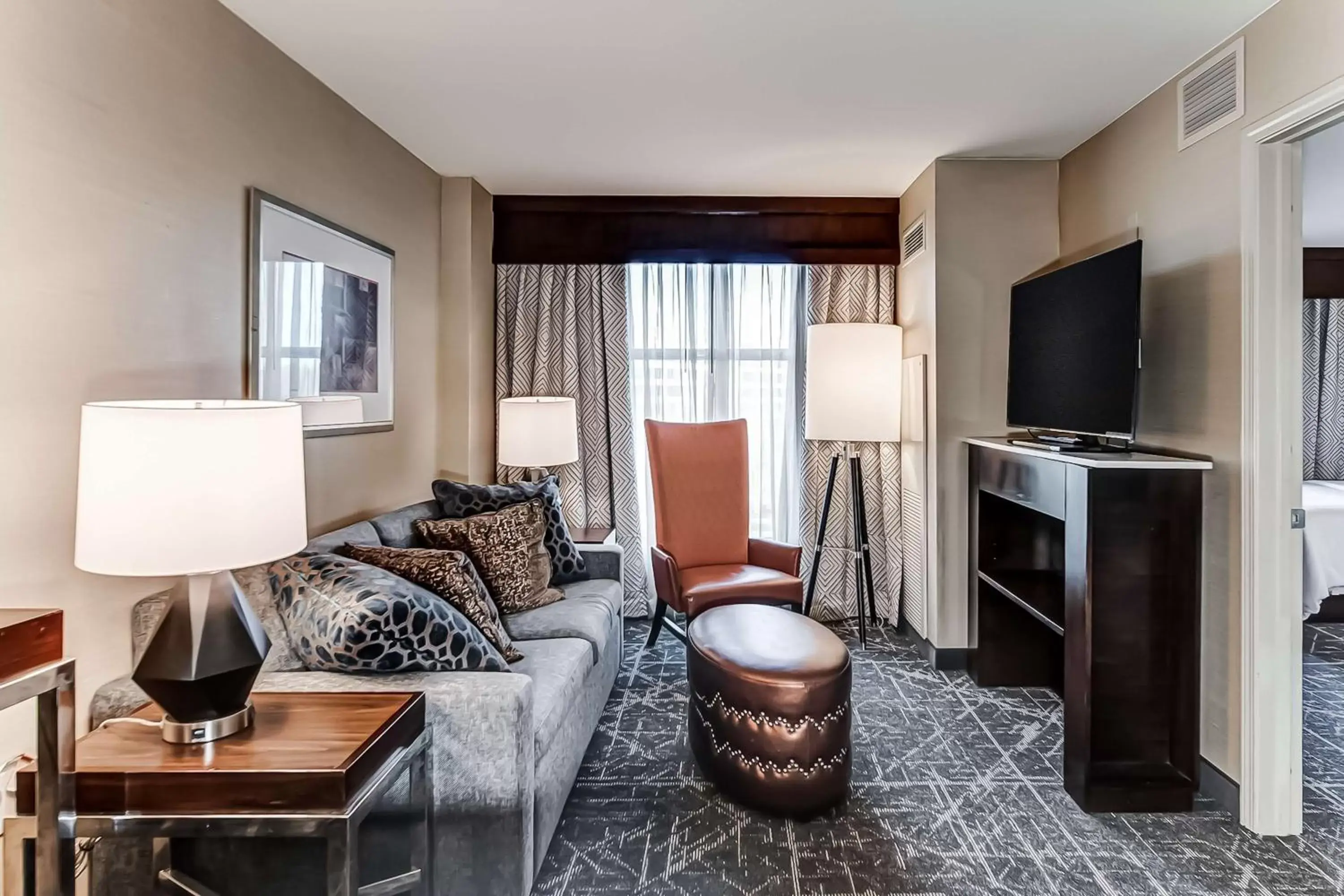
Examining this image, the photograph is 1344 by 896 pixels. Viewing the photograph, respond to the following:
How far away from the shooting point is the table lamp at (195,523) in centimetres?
128

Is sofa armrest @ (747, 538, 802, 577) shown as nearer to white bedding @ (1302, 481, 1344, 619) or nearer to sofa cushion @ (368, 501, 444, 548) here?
sofa cushion @ (368, 501, 444, 548)

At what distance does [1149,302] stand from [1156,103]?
30.0 inches

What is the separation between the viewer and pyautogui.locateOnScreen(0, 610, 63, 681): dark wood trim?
3.34 feet

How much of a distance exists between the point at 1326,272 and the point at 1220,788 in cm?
496

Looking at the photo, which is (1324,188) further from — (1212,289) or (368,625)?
(368,625)

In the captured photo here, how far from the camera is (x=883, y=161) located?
347cm

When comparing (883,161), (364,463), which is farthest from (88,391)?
(883,161)

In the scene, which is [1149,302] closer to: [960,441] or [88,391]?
[960,441]

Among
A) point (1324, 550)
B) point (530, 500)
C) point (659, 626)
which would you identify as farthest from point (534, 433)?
point (1324, 550)

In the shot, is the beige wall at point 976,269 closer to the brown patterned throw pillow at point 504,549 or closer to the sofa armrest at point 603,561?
the sofa armrest at point 603,561

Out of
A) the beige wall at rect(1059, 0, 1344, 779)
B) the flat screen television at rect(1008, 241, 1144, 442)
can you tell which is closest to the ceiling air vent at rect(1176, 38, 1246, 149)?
the beige wall at rect(1059, 0, 1344, 779)

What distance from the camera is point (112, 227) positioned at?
5.66ft

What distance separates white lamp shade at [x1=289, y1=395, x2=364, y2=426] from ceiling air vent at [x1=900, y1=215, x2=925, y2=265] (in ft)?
9.30

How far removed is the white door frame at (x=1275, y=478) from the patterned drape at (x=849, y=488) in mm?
1969
